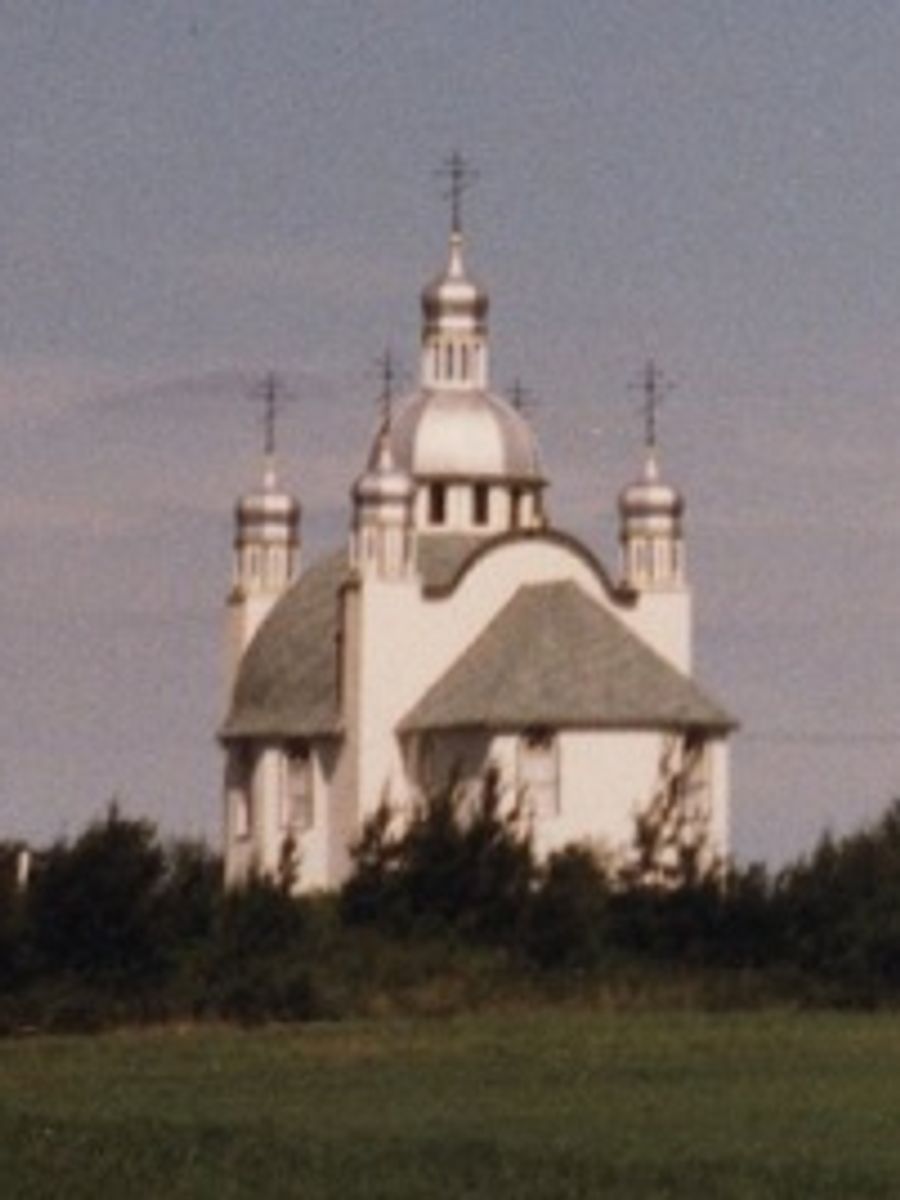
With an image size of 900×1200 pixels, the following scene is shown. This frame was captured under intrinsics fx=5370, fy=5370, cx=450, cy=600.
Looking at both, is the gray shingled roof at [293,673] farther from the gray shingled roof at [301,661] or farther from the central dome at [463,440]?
the central dome at [463,440]

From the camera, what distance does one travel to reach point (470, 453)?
106125mm

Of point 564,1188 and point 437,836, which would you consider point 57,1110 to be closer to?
point 564,1188

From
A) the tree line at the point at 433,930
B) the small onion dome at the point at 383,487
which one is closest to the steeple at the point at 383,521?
the small onion dome at the point at 383,487

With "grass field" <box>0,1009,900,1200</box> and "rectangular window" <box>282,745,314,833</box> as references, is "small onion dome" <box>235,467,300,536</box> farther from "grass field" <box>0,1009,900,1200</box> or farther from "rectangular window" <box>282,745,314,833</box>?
"grass field" <box>0,1009,900,1200</box>

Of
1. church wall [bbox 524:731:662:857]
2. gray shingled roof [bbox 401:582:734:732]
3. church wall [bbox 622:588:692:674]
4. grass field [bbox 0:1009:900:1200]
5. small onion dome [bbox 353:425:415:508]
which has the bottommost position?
grass field [bbox 0:1009:900:1200]

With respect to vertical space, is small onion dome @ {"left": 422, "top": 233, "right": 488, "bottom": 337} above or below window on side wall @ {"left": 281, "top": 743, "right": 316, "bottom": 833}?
above

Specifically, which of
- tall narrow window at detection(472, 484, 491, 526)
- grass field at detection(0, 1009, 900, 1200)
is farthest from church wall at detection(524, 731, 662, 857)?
grass field at detection(0, 1009, 900, 1200)

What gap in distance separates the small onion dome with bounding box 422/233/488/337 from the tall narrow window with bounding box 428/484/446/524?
3.14 metres

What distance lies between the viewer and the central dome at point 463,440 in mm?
106062

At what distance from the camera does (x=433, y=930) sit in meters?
73.9

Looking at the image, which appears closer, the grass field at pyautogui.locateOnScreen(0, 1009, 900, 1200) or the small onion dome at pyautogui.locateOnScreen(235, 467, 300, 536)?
the grass field at pyautogui.locateOnScreen(0, 1009, 900, 1200)

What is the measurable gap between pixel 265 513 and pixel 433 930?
36353mm

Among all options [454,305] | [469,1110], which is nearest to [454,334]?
[454,305]

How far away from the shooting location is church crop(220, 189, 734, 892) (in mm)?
97438
